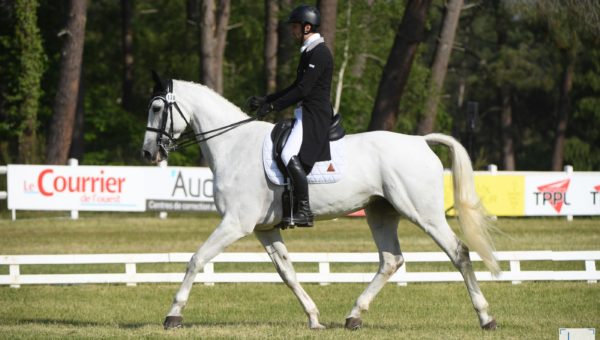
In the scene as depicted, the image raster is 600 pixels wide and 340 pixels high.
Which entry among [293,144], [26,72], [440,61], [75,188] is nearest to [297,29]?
[293,144]

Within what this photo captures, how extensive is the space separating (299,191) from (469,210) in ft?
5.87

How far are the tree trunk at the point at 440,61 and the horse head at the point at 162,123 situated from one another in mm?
22192

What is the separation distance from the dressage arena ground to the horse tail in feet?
2.54

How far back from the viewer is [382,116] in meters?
26.2

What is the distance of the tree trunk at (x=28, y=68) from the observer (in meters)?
32.6

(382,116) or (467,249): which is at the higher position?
(382,116)

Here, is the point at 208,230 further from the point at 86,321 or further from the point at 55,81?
the point at 55,81

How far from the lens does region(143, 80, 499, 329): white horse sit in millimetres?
9305

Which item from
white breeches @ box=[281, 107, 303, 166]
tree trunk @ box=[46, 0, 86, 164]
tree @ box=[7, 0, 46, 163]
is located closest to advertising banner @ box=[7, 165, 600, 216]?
tree trunk @ box=[46, 0, 86, 164]

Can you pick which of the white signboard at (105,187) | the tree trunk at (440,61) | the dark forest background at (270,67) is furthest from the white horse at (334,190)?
the tree trunk at (440,61)

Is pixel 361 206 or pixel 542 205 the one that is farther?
pixel 542 205

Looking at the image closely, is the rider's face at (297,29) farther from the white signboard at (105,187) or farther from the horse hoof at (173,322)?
the white signboard at (105,187)

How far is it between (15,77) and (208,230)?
15.1 metres

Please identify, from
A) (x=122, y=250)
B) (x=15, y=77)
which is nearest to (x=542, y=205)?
(x=122, y=250)
